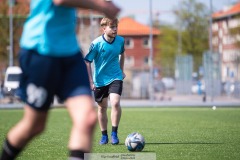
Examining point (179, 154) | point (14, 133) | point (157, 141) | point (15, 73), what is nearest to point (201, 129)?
point (157, 141)

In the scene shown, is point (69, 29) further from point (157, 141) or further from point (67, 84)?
point (157, 141)

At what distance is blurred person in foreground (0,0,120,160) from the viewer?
20.6 ft

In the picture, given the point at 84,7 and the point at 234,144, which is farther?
the point at 234,144

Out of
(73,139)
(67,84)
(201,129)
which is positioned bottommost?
(201,129)

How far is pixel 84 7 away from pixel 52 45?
0.43 metres

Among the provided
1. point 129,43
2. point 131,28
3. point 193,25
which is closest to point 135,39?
point 129,43

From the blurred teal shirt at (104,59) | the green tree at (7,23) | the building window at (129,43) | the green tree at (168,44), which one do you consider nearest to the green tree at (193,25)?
the green tree at (168,44)

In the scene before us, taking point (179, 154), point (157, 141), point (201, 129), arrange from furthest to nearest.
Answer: point (201, 129), point (157, 141), point (179, 154)

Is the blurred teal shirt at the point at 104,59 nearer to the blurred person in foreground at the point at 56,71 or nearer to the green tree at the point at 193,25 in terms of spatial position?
the blurred person in foreground at the point at 56,71

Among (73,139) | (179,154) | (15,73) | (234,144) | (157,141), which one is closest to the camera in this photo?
(73,139)

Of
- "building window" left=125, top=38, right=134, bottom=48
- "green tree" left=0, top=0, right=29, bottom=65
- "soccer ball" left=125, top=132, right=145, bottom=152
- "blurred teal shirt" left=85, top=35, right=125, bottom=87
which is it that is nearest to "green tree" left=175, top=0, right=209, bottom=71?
"green tree" left=0, top=0, right=29, bottom=65

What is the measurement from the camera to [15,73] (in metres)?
47.8

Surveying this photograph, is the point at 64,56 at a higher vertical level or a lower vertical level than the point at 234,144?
higher

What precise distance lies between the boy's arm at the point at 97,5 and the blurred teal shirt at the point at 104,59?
6433mm
